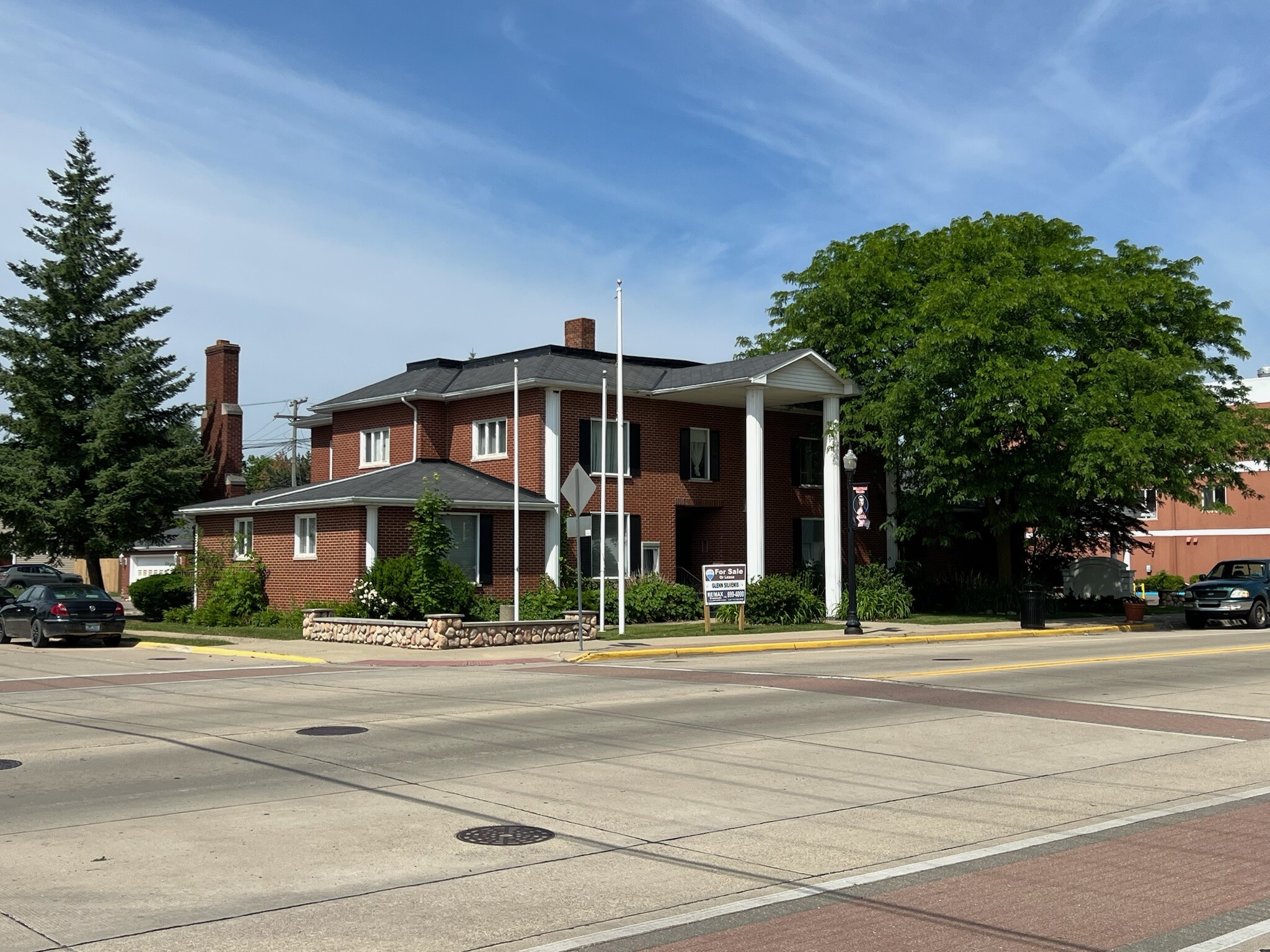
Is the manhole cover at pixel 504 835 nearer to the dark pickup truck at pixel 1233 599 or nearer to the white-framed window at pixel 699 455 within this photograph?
the white-framed window at pixel 699 455

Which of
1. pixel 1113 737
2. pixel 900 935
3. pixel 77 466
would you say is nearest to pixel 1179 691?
pixel 1113 737

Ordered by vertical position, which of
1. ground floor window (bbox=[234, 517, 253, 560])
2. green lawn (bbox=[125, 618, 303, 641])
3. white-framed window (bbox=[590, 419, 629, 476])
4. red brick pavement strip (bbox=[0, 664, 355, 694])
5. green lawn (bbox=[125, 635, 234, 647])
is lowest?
red brick pavement strip (bbox=[0, 664, 355, 694])

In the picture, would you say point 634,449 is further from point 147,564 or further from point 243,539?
point 147,564

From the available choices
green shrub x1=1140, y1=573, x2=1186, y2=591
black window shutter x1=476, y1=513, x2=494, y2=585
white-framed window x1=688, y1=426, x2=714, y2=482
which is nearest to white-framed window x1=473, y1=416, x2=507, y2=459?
black window shutter x1=476, y1=513, x2=494, y2=585

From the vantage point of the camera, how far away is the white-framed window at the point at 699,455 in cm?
3853

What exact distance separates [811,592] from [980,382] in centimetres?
769

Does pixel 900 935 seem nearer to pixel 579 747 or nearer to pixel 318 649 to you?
pixel 579 747

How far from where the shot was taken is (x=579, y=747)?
1249 centimetres

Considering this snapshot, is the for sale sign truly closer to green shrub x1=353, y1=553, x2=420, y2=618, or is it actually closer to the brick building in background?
green shrub x1=353, y1=553, x2=420, y2=618

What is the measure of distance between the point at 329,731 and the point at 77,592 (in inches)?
741

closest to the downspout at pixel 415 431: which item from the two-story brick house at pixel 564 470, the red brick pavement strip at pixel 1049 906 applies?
the two-story brick house at pixel 564 470

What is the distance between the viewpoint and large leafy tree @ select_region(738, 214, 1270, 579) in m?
33.8

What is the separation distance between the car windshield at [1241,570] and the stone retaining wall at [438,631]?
20.0 meters

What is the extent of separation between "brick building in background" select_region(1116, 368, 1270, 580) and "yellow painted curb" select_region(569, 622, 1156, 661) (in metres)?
32.9
